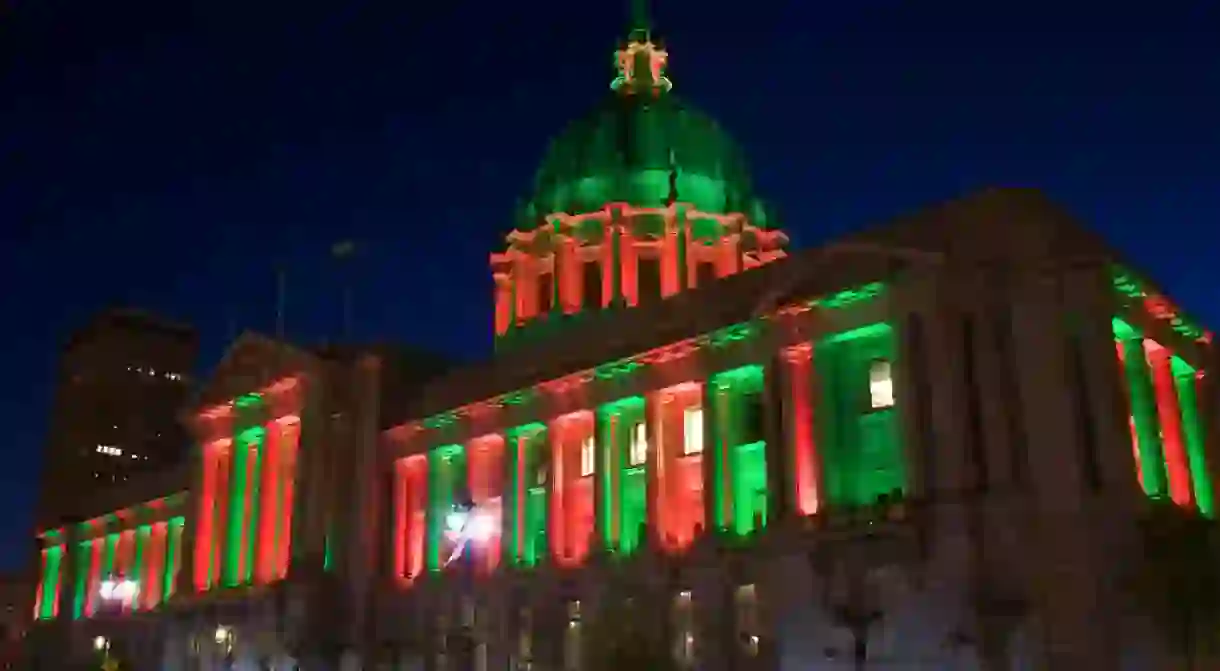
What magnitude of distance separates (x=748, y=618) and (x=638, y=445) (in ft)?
38.8

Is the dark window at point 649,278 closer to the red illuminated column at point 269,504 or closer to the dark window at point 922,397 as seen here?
the red illuminated column at point 269,504

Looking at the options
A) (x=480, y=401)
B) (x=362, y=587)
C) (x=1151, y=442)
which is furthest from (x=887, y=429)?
(x=362, y=587)

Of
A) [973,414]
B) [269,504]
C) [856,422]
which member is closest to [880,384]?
[856,422]

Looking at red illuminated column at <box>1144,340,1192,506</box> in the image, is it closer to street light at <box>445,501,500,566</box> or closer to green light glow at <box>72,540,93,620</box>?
street light at <box>445,501,500,566</box>

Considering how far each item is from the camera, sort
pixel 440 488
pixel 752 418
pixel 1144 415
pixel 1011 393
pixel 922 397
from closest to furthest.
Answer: pixel 1011 393 → pixel 922 397 → pixel 1144 415 → pixel 752 418 → pixel 440 488

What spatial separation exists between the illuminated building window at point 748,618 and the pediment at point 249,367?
31.0 m

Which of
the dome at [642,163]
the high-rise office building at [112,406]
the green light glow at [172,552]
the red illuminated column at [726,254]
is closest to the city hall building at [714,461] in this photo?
the dome at [642,163]

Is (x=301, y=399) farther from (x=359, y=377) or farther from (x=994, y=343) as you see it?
(x=994, y=343)

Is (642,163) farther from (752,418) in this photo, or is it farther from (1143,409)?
(1143,409)

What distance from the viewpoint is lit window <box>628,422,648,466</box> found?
190 ft

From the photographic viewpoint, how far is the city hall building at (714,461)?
4344 cm

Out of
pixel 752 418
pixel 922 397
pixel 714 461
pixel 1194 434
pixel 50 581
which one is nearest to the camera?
pixel 922 397

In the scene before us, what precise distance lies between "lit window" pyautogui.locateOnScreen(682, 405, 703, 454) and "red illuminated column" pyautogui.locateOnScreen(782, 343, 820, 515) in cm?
608

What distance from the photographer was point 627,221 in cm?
7912
